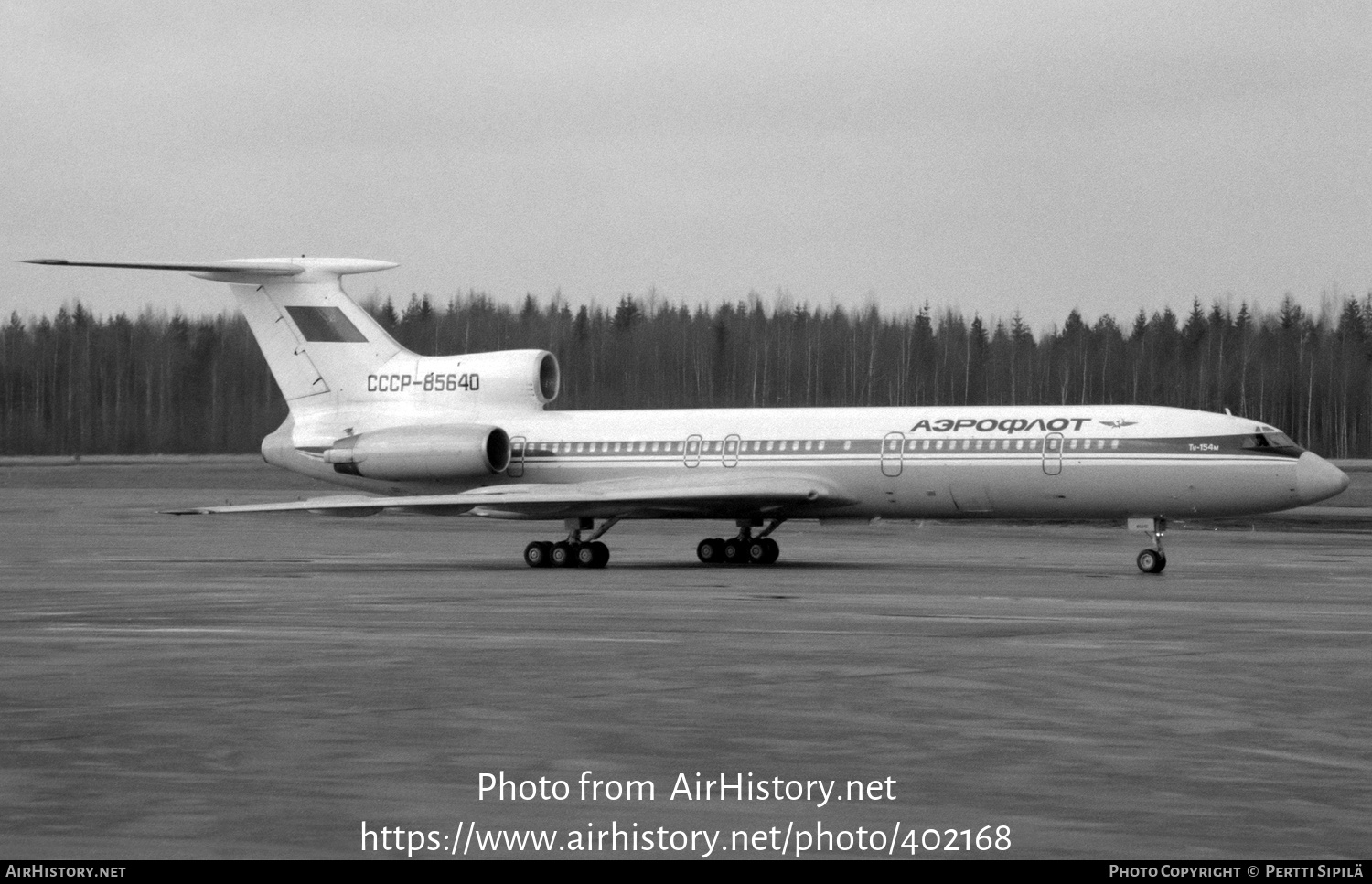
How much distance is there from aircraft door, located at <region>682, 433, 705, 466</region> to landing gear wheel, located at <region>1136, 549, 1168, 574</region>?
8.35 meters

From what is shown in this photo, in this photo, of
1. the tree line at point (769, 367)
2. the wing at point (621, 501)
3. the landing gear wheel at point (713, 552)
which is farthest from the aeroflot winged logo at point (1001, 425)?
the tree line at point (769, 367)

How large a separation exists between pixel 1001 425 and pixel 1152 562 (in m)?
3.81

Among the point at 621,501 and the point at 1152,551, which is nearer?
the point at 1152,551

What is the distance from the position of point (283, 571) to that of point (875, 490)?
10059 millimetres

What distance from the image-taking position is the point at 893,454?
30.3 m

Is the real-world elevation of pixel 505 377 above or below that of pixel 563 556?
above

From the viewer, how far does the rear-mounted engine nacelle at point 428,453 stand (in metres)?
32.3

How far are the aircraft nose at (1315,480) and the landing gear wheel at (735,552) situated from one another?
938 cm

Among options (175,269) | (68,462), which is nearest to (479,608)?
(175,269)

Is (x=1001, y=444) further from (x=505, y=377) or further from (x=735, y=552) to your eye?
(x=505, y=377)

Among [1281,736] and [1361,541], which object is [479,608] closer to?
[1281,736]

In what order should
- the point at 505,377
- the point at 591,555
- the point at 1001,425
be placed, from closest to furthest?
1. the point at 1001,425
2. the point at 591,555
3. the point at 505,377

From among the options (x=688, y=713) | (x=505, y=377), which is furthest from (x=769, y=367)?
(x=688, y=713)

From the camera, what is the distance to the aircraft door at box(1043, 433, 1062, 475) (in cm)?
2920
